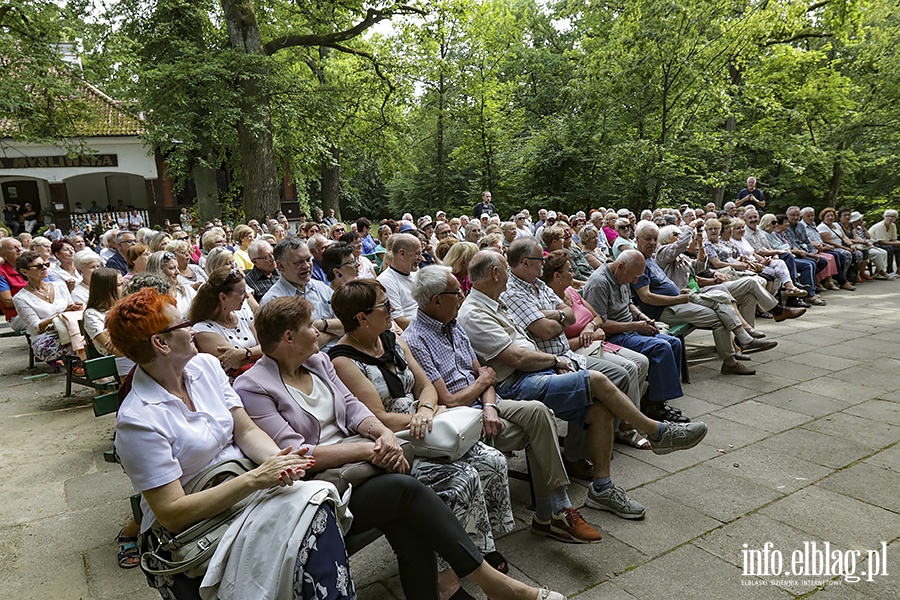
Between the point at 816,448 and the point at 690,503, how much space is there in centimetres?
126

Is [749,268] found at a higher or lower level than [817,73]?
lower

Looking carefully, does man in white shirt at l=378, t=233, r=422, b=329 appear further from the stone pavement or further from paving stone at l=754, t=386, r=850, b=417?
paving stone at l=754, t=386, r=850, b=417

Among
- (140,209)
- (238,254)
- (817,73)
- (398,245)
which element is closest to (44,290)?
(238,254)

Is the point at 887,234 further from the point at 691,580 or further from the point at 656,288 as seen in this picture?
the point at 691,580

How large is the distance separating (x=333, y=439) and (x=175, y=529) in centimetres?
70

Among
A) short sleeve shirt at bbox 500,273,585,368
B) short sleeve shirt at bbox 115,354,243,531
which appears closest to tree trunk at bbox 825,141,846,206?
short sleeve shirt at bbox 500,273,585,368

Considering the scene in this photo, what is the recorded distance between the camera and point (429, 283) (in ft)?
9.95

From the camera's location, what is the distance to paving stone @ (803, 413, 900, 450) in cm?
389

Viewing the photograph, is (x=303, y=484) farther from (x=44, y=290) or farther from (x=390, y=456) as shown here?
(x=44, y=290)

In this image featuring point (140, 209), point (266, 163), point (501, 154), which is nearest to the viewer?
point (266, 163)

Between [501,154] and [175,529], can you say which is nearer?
[175,529]

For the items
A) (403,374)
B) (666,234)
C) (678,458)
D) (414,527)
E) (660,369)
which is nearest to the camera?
(414,527)

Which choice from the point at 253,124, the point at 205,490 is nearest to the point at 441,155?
the point at 253,124

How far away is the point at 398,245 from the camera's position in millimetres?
4652
